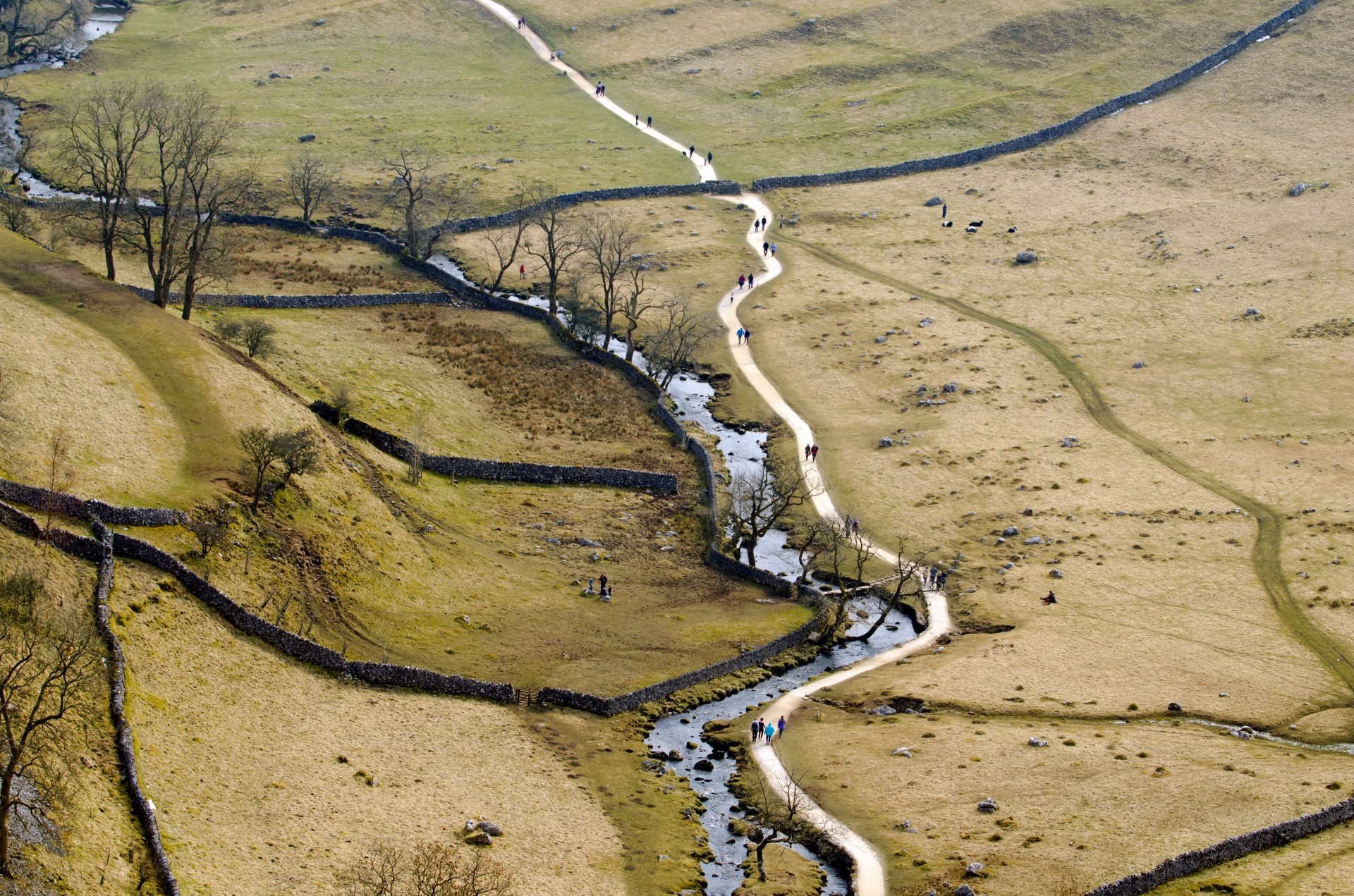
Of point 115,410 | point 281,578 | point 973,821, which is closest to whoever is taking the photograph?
point 973,821

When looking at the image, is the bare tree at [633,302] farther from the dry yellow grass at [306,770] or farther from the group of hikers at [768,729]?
the dry yellow grass at [306,770]

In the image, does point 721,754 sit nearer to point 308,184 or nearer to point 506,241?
point 506,241

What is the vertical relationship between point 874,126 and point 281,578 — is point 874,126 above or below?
above

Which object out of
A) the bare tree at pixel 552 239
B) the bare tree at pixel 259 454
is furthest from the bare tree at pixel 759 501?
the bare tree at pixel 552 239

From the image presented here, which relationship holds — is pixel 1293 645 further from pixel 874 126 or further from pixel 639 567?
pixel 874 126

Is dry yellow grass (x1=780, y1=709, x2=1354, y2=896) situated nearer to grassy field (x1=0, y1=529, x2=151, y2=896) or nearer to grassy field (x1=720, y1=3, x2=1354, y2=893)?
grassy field (x1=720, y1=3, x2=1354, y2=893)

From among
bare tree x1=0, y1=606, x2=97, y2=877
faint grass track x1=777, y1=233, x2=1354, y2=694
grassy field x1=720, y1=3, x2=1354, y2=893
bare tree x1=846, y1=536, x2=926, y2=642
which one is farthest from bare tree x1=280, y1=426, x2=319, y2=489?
faint grass track x1=777, y1=233, x2=1354, y2=694

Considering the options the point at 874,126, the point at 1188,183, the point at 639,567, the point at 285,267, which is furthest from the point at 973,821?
the point at 874,126
